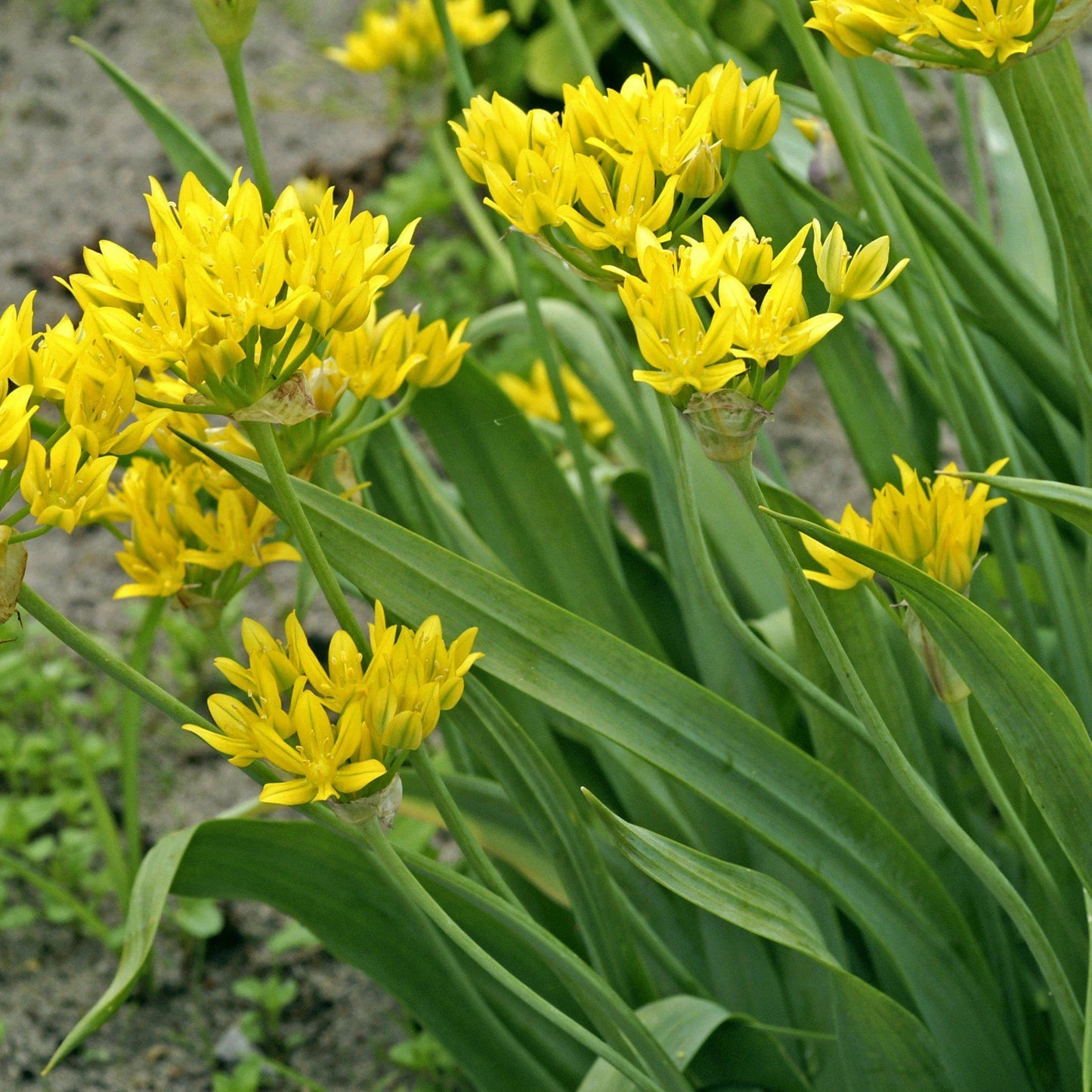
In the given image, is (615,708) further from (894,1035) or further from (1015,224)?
(1015,224)

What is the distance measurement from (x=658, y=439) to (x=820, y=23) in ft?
1.48

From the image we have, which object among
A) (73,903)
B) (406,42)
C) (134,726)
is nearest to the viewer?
(134,726)

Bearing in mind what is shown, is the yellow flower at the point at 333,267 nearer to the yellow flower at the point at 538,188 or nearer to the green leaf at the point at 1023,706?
the yellow flower at the point at 538,188

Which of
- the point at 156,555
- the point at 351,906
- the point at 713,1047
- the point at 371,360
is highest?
the point at 371,360

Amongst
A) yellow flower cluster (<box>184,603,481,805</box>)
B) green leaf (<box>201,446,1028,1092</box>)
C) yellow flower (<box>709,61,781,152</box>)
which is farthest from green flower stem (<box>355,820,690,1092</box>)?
yellow flower (<box>709,61,781,152</box>)

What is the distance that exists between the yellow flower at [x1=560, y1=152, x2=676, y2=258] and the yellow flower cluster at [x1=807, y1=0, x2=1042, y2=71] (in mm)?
180

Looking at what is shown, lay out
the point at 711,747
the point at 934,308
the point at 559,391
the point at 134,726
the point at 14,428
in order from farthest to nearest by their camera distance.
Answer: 1. the point at 134,726
2. the point at 559,391
3. the point at 934,308
4. the point at 711,747
5. the point at 14,428

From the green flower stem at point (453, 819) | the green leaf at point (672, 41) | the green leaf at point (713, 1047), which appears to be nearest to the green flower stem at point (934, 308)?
the green leaf at point (672, 41)

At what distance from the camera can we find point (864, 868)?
2.86ft

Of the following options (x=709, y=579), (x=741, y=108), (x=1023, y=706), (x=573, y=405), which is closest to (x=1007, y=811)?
(x=1023, y=706)

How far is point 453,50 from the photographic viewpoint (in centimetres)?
101

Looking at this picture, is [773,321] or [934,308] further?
[934,308]

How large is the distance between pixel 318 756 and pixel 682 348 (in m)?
0.29

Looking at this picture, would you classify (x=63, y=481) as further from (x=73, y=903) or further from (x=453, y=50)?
(x=73, y=903)
